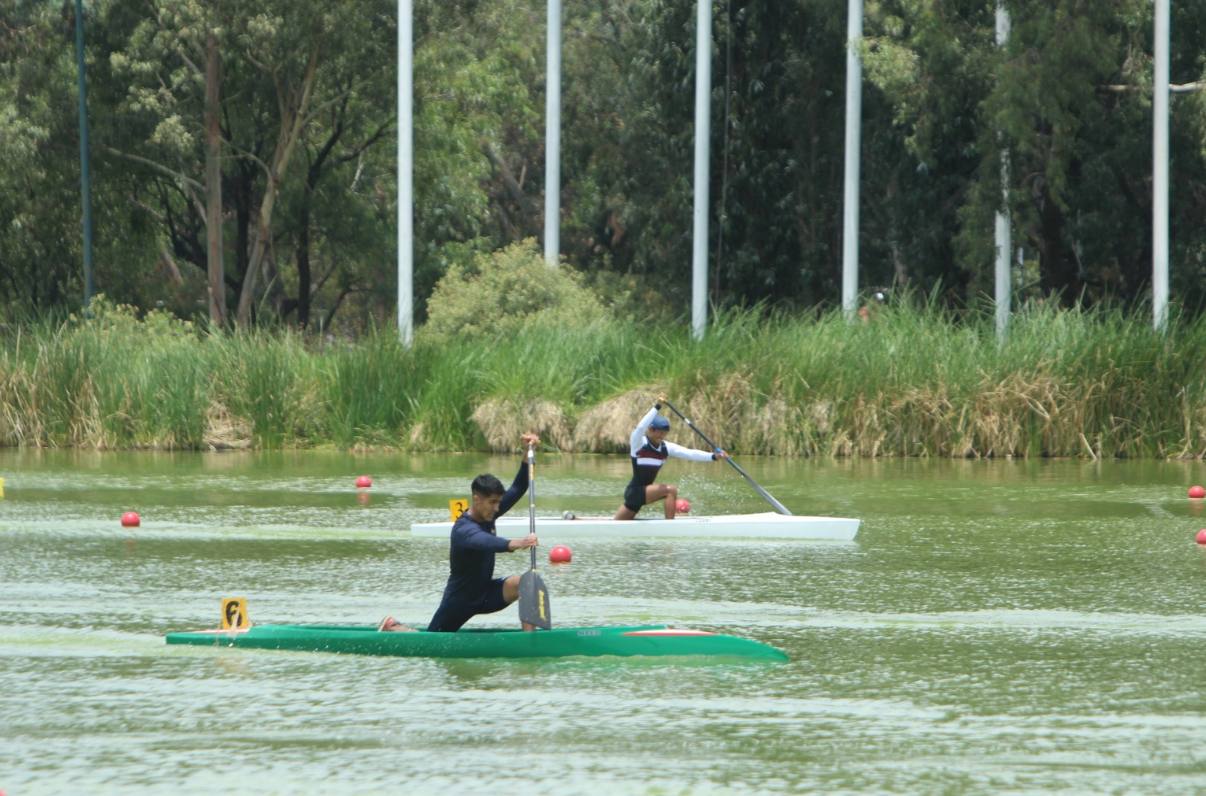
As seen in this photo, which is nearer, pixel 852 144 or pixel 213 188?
pixel 852 144

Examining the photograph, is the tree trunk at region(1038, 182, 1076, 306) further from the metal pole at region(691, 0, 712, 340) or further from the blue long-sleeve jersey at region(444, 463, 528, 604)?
the blue long-sleeve jersey at region(444, 463, 528, 604)

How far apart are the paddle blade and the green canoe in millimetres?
106

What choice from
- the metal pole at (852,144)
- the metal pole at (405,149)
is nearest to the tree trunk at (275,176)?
the metal pole at (405,149)

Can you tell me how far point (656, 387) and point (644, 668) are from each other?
13.4 metres

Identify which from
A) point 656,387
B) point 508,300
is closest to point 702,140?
point 508,300

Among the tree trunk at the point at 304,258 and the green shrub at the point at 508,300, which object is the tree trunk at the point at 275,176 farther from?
the green shrub at the point at 508,300

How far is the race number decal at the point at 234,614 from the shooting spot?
31.3ft

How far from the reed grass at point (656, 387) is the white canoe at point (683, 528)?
7321 millimetres

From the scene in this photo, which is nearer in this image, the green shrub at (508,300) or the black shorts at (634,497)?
the black shorts at (634,497)

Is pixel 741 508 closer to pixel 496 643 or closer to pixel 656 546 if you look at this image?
pixel 656 546

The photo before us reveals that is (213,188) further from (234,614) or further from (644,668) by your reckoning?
(644,668)

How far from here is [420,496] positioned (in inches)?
690

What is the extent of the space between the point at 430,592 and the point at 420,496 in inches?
241

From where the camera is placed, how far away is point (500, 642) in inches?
363
